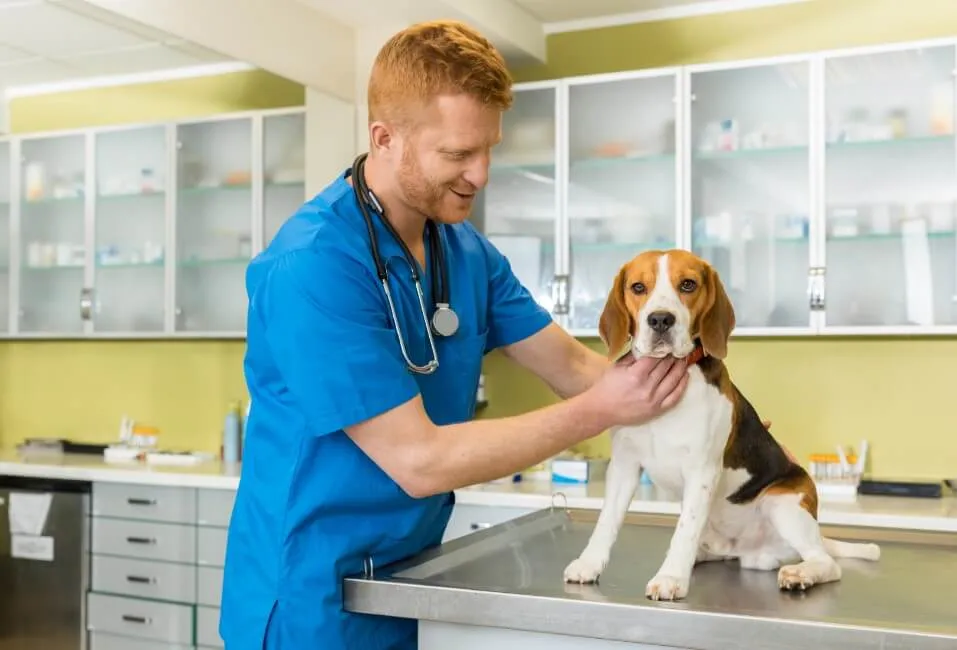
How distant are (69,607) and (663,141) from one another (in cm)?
269

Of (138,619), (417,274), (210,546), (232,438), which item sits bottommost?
(138,619)

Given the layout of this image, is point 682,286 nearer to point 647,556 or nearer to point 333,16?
point 647,556

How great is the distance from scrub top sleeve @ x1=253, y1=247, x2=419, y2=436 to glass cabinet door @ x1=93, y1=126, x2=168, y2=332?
303 cm

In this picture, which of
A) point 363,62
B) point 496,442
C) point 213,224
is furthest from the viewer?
point 213,224

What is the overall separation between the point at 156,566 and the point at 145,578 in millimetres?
61

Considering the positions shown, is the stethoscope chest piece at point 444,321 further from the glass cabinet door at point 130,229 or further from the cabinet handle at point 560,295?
the glass cabinet door at point 130,229

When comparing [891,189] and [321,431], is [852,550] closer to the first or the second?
[321,431]

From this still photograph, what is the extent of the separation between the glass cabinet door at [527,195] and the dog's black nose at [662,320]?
2343 millimetres

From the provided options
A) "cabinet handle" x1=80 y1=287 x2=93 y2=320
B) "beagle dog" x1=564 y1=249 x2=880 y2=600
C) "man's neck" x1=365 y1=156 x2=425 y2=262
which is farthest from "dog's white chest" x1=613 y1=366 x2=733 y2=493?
"cabinet handle" x1=80 y1=287 x2=93 y2=320

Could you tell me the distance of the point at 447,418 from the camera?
5.42 ft

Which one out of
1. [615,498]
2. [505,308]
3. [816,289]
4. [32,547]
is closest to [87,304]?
[32,547]

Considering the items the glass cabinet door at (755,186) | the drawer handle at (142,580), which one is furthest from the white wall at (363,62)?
the drawer handle at (142,580)

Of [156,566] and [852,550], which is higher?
[852,550]

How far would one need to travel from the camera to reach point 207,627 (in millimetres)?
3600
